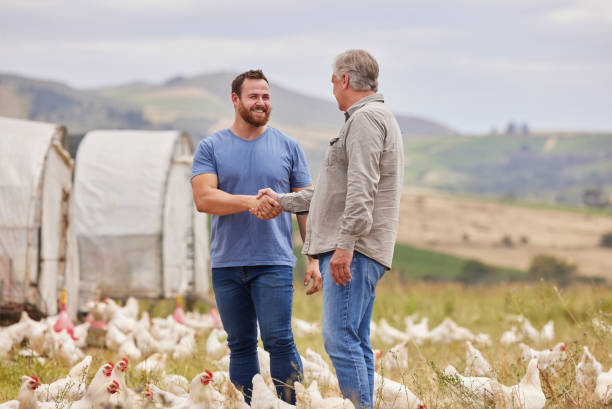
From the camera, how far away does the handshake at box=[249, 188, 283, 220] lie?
4.52 meters

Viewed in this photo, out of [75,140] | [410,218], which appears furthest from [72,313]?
[410,218]

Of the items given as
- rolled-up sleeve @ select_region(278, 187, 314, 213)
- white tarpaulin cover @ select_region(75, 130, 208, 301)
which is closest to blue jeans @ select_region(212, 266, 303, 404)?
rolled-up sleeve @ select_region(278, 187, 314, 213)

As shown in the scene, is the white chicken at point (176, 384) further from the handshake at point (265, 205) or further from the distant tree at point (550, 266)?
the distant tree at point (550, 266)

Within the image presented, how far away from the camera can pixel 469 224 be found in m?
57.6

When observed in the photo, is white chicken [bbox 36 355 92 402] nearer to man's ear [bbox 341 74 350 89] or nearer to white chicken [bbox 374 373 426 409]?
white chicken [bbox 374 373 426 409]

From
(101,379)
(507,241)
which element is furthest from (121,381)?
(507,241)

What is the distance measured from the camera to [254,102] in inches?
188

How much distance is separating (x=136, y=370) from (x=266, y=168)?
2656 millimetres

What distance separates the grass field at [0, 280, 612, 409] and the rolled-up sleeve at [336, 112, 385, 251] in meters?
1.08

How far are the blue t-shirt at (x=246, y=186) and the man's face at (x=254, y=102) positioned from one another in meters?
0.16

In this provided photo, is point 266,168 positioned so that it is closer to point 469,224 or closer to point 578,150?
point 469,224

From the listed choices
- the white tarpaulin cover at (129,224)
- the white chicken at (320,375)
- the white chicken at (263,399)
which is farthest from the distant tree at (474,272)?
the white chicken at (263,399)

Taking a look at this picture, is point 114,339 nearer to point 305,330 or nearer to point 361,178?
point 305,330

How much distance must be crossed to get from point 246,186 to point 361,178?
1122 millimetres
